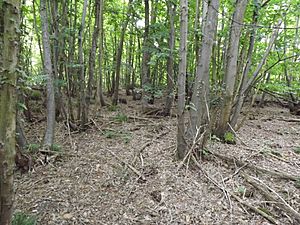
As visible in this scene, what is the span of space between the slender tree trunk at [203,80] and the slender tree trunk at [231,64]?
3.14 ft

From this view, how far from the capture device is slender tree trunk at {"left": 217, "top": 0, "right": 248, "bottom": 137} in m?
4.38

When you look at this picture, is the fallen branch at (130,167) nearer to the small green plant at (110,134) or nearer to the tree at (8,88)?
the small green plant at (110,134)

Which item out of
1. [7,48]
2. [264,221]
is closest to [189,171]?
[264,221]

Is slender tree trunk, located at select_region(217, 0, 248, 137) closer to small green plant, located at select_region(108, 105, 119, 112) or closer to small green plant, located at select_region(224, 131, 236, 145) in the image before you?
small green plant, located at select_region(224, 131, 236, 145)

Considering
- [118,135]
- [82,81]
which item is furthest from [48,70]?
[118,135]

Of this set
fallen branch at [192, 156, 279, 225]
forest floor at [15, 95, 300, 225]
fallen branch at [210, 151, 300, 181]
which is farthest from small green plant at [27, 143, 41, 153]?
fallen branch at [210, 151, 300, 181]

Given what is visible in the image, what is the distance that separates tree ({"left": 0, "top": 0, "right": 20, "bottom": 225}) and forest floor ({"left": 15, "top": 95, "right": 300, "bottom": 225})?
4.08 feet

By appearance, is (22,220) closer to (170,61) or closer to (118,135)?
(118,135)

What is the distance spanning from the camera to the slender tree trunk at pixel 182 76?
3518 millimetres

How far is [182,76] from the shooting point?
3.70 metres

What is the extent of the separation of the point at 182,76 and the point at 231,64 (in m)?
1.52

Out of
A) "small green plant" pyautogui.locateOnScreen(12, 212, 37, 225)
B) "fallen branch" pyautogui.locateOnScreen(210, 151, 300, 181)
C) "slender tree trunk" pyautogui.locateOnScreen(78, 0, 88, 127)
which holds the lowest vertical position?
"small green plant" pyautogui.locateOnScreen(12, 212, 37, 225)

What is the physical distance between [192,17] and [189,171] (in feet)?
18.2

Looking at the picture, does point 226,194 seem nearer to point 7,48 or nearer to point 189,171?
point 189,171
